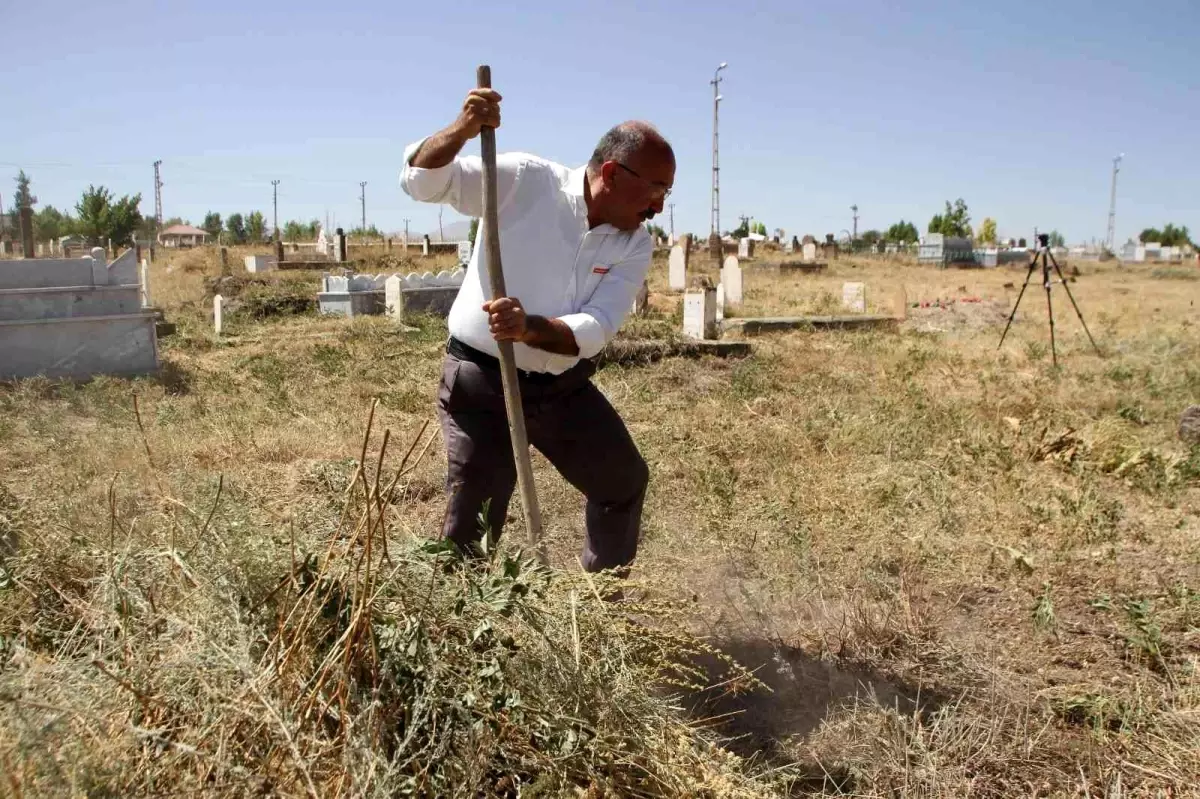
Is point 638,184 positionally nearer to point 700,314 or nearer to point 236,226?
point 700,314

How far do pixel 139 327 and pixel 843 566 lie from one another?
8.16 metres

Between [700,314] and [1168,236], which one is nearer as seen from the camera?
[700,314]

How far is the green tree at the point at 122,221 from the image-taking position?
155 ft

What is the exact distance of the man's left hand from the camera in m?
2.35

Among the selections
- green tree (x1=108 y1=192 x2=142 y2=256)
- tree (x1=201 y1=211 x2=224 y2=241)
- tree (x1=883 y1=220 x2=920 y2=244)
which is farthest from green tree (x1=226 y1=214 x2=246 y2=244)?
tree (x1=883 y1=220 x2=920 y2=244)

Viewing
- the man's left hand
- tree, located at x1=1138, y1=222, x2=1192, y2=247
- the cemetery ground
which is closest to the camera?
the cemetery ground

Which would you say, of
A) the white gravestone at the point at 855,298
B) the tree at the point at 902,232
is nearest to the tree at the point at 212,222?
the tree at the point at 902,232


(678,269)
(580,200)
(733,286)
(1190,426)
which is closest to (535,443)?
(580,200)

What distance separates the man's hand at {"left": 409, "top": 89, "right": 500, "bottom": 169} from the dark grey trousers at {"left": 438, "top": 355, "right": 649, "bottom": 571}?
618 millimetres

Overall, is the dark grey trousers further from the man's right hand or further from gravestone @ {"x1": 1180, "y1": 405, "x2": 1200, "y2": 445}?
gravestone @ {"x1": 1180, "y1": 405, "x2": 1200, "y2": 445}

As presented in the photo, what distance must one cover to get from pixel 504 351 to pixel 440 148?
1.95ft

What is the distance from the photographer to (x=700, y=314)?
1062 cm

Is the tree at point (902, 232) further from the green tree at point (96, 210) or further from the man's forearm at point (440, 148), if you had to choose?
the man's forearm at point (440, 148)

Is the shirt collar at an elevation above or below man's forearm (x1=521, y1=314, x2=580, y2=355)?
above
